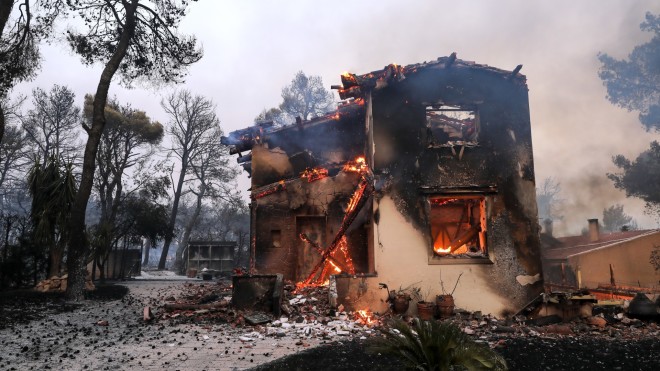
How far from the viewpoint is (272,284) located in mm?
10281

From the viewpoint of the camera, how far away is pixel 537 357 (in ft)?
20.9

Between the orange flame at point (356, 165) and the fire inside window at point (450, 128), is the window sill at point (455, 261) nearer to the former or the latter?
the fire inside window at point (450, 128)

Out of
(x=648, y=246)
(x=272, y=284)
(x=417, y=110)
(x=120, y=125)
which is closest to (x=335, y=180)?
(x=417, y=110)

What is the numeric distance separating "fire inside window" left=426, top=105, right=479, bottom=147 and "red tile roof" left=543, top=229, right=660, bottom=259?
1661cm

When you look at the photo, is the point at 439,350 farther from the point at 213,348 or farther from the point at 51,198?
the point at 51,198

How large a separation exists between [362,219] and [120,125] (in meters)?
22.5

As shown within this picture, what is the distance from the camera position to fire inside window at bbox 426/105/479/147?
11.7 meters

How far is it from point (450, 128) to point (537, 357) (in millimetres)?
10594

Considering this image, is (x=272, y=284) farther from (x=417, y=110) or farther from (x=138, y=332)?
(x=417, y=110)

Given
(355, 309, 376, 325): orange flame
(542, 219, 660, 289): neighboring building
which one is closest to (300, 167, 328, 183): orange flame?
(355, 309, 376, 325): orange flame

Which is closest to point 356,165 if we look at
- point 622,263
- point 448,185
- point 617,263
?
point 448,185

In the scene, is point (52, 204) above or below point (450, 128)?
below

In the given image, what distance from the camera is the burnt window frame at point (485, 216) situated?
35.7 ft

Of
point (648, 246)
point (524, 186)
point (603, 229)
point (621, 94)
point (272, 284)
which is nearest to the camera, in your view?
point (272, 284)
